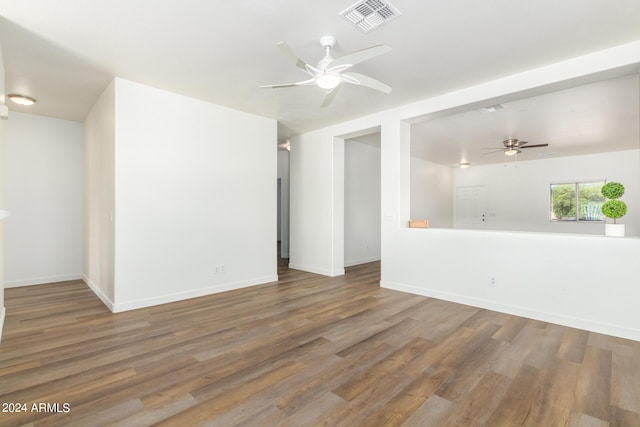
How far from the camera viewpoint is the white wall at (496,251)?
9.49 feet

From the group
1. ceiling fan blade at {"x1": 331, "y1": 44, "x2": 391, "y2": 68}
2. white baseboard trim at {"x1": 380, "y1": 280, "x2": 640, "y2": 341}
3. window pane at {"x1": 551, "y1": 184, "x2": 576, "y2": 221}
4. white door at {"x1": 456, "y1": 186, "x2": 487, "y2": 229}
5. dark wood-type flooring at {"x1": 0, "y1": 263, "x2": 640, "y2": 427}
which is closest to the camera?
dark wood-type flooring at {"x1": 0, "y1": 263, "x2": 640, "y2": 427}

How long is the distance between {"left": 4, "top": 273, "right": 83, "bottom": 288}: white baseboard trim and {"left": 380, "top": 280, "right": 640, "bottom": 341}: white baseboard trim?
545 centimetres

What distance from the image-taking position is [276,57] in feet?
9.90

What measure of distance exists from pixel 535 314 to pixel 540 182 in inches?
264

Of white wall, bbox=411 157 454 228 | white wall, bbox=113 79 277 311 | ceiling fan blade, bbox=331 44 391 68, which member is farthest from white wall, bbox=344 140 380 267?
ceiling fan blade, bbox=331 44 391 68

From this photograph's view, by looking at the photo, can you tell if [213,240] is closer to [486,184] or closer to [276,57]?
[276,57]

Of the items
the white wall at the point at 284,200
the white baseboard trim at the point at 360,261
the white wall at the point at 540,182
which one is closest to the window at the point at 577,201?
the white wall at the point at 540,182

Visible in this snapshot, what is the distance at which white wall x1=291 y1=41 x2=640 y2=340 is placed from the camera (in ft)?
9.49

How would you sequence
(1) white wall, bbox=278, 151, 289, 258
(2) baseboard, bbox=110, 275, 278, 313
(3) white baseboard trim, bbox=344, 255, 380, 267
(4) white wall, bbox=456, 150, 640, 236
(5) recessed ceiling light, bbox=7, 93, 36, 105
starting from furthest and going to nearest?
(1) white wall, bbox=278, 151, 289, 258 < (4) white wall, bbox=456, 150, 640, 236 < (3) white baseboard trim, bbox=344, 255, 380, 267 < (5) recessed ceiling light, bbox=7, 93, 36, 105 < (2) baseboard, bbox=110, 275, 278, 313

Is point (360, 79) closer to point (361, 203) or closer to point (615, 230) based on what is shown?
point (615, 230)

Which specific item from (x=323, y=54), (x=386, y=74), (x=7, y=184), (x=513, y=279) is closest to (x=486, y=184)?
(x=513, y=279)

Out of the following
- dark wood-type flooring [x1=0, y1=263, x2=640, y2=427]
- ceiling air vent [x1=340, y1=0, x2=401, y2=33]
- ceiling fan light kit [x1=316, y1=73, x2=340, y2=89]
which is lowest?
dark wood-type flooring [x1=0, y1=263, x2=640, y2=427]

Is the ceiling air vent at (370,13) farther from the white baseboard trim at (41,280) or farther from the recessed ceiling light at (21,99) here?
the white baseboard trim at (41,280)

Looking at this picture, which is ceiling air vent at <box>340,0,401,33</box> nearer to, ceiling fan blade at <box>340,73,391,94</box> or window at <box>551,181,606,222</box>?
ceiling fan blade at <box>340,73,391,94</box>
